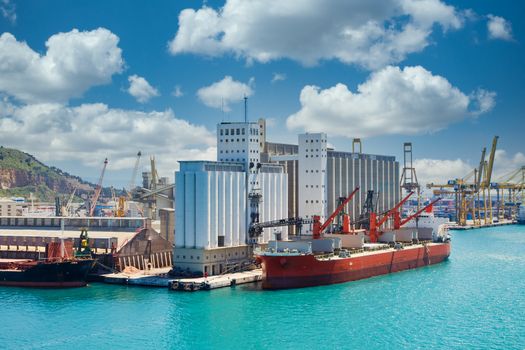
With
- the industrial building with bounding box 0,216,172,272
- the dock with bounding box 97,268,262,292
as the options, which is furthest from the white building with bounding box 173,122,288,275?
the industrial building with bounding box 0,216,172,272

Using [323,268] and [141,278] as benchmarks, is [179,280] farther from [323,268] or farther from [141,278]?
[323,268]

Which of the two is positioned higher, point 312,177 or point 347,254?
point 312,177

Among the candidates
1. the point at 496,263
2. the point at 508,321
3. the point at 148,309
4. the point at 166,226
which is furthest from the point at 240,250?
the point at 496,263

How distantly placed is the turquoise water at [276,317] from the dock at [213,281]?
3.14 feet

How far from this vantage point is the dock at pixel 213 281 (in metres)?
53.4

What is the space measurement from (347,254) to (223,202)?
13.4m

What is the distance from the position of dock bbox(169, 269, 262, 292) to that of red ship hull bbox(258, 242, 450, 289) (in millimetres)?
2566

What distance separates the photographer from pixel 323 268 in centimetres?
5688

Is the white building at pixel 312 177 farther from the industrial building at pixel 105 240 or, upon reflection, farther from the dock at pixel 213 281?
the industrial building at pixel 105 240

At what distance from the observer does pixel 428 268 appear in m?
73.6

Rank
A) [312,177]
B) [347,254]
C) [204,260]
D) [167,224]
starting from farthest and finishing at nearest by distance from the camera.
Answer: [312,177] → [167,224] → [347,254] → [204,260]

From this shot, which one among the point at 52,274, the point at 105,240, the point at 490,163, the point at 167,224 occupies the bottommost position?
the point at 52,274

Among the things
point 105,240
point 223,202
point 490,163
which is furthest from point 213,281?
point 490,163

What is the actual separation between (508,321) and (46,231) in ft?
172
